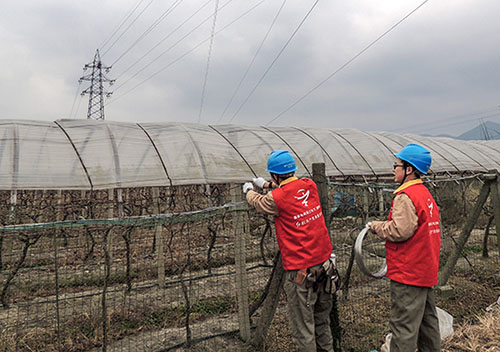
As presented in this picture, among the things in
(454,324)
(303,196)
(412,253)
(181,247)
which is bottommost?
(454,324)

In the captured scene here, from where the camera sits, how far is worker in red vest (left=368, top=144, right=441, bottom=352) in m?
2.40

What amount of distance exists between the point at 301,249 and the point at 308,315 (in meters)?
0.49

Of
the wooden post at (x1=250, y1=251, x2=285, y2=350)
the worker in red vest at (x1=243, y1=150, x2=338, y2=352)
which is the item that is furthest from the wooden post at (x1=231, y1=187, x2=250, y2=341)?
the worker in red vest at (x1=243, y1=150, x2=338, y2=352)

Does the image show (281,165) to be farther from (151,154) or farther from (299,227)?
(151,154)

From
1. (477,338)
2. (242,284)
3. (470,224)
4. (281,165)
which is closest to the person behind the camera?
(281,165)

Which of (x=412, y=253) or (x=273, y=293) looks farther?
(x=273, y=293)

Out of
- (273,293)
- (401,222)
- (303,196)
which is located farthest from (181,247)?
(401,222)

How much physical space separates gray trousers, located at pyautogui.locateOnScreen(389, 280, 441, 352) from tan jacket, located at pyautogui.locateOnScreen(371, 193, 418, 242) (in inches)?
15.3

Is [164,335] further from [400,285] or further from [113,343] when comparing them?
[400,285]

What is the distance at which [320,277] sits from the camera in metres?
2.59

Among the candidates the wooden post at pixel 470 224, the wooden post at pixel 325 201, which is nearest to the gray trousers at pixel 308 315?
the wooden post at pixel 325 201

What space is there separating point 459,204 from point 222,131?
7.98 metres

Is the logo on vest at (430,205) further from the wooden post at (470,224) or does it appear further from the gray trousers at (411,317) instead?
the wooden post at (470,224)

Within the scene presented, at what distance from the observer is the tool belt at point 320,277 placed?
2.51 meters
